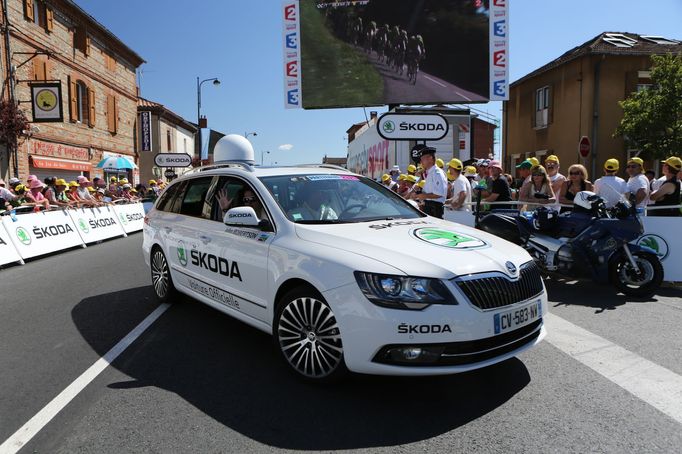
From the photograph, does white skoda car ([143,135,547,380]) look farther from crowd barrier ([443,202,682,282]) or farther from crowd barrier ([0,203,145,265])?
crowd barrier ([0,203,145,265])

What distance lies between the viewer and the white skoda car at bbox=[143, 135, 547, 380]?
124 inches

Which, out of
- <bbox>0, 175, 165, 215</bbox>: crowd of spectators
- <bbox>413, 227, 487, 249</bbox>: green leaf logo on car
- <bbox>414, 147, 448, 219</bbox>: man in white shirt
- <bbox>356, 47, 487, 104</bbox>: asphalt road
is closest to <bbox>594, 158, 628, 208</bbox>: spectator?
<bbox>414, 147, 448, 219</bbox>: man in white shirt

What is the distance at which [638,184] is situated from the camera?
8023 mm

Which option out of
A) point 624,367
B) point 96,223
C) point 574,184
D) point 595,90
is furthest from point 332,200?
point 595,90

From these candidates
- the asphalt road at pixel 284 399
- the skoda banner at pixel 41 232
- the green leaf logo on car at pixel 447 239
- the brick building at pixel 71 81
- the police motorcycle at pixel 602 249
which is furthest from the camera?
the brick building at pixel 71 81

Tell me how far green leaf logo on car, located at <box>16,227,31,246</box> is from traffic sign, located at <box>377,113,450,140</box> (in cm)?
762

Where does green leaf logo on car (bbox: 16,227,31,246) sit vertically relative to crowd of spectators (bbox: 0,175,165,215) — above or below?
below

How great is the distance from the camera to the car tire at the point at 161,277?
6.01 meters

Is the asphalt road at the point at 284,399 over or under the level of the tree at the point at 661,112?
under

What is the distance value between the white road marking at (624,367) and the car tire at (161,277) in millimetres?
4114

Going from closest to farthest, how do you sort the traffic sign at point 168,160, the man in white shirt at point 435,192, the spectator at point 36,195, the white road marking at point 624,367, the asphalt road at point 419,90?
the white road marking at point 624,367 → the man in white shirt at point 435,192 → the spectator at point 36,195 → the asphalt road at point 419,90 → the traffic sign at point 168,160

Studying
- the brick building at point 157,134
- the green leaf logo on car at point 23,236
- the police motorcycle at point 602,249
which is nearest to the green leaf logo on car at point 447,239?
the police motorcycle at point 602,249

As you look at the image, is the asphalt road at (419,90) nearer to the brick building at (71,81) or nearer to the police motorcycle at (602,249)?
the brick building at (71,81)

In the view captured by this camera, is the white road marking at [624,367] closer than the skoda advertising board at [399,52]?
Yes
